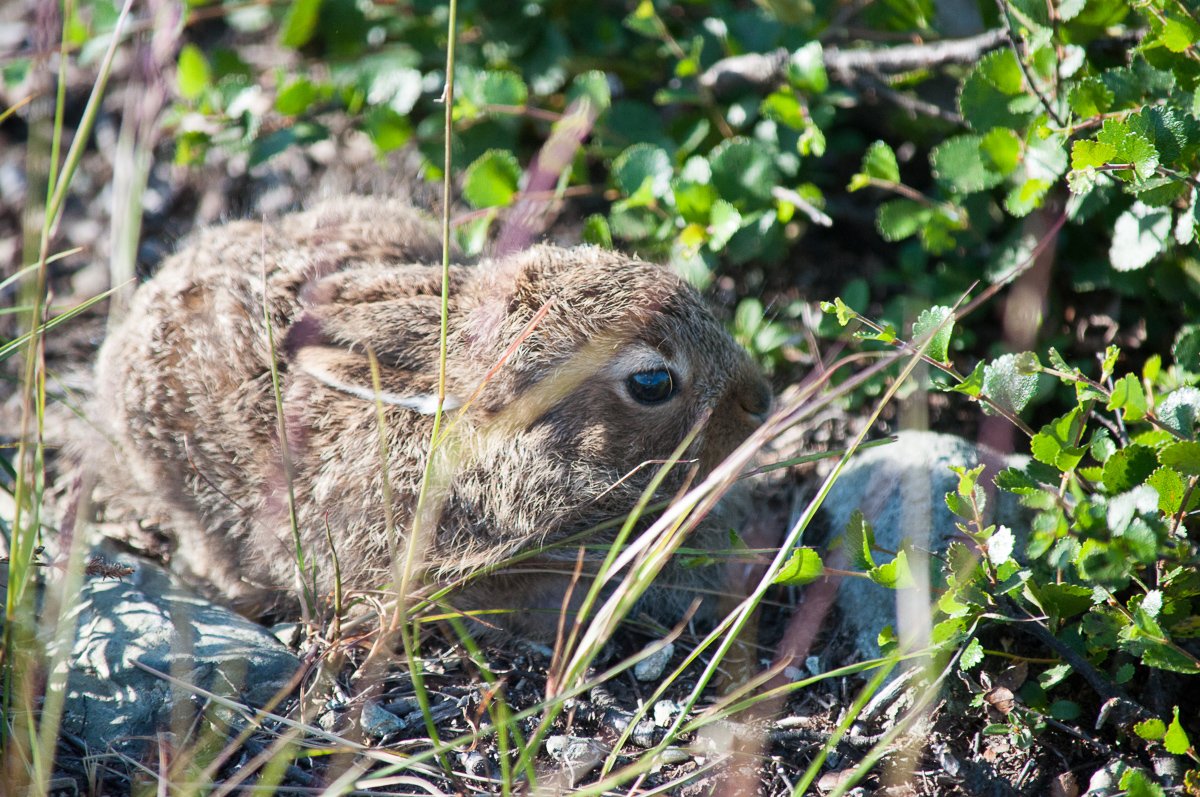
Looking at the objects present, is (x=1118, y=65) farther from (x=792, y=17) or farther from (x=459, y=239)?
(x=459, y=239)

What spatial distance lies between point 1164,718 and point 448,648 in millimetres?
2239

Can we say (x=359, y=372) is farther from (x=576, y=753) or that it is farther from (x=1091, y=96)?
(x=1091, y=96)

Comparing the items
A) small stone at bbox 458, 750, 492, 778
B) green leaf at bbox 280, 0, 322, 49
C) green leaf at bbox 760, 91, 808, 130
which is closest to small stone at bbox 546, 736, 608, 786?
small stone at bbox 458, 750, 492, 778

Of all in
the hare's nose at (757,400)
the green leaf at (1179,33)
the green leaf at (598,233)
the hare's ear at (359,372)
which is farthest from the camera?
the green leaf at (598,233)

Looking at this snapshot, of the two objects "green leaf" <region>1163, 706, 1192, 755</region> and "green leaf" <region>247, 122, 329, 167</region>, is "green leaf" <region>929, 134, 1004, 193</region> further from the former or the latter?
"green leaf" <region>247, 122, 329, 167</region>

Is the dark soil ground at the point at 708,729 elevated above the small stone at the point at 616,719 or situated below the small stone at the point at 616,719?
above

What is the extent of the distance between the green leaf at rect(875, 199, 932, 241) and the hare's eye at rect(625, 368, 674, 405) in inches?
44.1

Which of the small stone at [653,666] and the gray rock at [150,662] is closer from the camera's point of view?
the gray rock at [150,662]

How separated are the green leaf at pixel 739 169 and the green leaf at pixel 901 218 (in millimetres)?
477

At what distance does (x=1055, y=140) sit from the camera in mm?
3496

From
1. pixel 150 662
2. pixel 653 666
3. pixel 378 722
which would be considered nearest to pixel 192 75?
pixel 150 662

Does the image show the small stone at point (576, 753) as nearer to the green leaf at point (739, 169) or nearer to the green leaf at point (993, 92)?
the green leaf at point (739, 169)

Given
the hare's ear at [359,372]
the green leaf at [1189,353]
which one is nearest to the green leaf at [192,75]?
the hare's ear at [359,372]

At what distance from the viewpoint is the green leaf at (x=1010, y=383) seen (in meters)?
2.89
